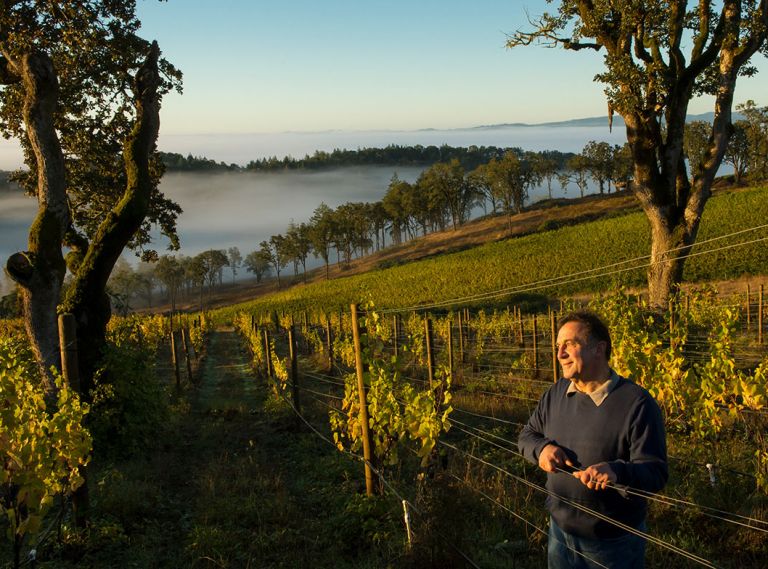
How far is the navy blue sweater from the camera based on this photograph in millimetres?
2506

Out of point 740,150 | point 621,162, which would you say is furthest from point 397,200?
point 740,150

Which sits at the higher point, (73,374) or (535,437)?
(535,437)

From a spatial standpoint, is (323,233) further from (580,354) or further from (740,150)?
(580,354)

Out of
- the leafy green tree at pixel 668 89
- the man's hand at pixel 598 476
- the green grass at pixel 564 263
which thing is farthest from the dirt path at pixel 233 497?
the green grass at pixel 564 263

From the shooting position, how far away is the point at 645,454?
8.27 feet

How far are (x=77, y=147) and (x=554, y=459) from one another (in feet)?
47.4

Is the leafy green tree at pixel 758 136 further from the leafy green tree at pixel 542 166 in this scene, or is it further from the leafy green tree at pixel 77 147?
the leafy green tree at pixel 77 147

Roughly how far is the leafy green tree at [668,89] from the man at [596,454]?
8557 mm

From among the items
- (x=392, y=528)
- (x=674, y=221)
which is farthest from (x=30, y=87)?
(x=674, y=221)

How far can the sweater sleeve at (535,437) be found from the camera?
2.92 m

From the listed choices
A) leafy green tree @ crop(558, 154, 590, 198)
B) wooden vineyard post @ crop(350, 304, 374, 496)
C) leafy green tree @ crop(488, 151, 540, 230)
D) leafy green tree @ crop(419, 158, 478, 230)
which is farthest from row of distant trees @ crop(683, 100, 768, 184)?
wooden vineyard post @ crop(350, 304, 374, 496)

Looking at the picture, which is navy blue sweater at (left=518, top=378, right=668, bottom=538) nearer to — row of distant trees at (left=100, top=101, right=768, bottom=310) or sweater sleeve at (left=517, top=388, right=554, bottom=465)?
sweater sleeve at (left=517, top=388, right=554, bottom=465)

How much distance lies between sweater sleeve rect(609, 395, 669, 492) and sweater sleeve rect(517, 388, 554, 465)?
0.44 metres

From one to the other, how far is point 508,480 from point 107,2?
12320 millimetres
